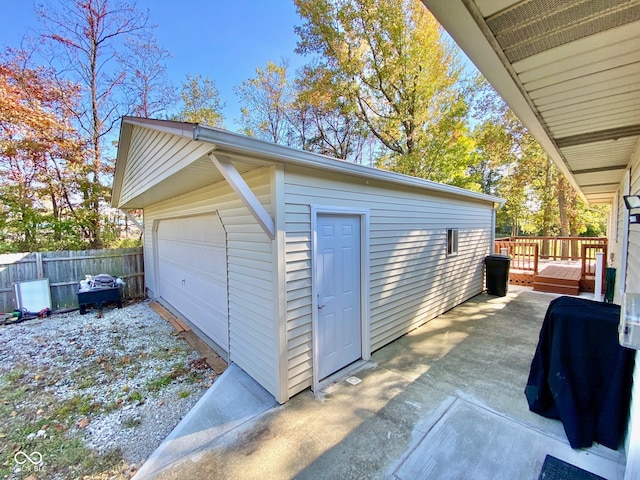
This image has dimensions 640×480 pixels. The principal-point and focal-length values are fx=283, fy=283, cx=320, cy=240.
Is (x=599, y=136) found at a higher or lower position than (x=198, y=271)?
higher

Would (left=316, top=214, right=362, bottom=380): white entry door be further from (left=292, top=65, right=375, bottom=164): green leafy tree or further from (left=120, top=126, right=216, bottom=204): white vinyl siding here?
(left=292, top=65, right=375, bottom=164): green leafy tree

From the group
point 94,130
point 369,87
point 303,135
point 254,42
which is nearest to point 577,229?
point 369,87

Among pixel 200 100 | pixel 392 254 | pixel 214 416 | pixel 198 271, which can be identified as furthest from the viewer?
pixel 200 100

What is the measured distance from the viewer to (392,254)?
435cm

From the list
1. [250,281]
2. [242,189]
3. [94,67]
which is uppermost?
[94,67]

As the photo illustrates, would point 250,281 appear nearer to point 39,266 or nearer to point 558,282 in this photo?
point 39,266

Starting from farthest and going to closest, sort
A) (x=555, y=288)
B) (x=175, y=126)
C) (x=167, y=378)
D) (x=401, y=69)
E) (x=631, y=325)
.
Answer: (x=401, y=69) → (x=555, y=288) → (x=167, y=378) → (x=175, y=126) → (x=631, y=325)

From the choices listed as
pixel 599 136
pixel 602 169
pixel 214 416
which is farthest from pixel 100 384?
pixel 602 169

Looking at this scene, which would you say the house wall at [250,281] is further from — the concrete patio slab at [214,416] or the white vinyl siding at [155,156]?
the white vinyl siding at [155,156]

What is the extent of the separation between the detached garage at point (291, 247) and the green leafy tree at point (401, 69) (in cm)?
583

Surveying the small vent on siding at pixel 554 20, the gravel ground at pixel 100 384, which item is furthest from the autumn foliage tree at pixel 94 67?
the small vent on siding at pixel 554 20

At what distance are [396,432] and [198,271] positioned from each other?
3.94 metres

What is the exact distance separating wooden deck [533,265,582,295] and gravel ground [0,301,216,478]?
8228 millimetres

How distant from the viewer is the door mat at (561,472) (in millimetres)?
1999
